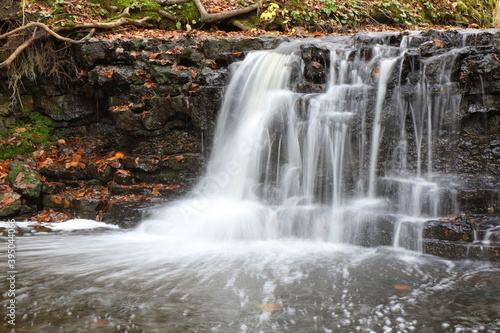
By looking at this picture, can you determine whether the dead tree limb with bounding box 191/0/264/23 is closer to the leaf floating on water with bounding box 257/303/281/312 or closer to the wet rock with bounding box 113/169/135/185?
the wet rock with bounding box 113/169/135/185

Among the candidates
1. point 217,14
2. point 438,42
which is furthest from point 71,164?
point 438,42

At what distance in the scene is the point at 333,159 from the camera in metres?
6.08

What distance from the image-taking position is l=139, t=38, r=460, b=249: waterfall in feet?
17.8

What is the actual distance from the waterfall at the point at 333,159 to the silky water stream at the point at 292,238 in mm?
21

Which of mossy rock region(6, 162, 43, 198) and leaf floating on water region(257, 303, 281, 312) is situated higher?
mossy rock region(6, 162, 43, 198)

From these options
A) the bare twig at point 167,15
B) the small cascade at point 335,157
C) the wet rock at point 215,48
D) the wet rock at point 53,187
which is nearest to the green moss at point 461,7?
the small cascade at point 335,157

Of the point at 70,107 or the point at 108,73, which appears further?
the point at 70,107

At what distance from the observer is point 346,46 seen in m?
7.42

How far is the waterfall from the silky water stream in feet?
0.07

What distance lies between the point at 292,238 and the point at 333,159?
1.48 m

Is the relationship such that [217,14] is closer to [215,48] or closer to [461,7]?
[215,48]

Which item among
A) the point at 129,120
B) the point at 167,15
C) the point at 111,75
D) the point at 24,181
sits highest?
the point at 167,15

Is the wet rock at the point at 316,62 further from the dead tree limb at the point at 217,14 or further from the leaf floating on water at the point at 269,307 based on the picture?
the leaf floating on water at the point at 269,307

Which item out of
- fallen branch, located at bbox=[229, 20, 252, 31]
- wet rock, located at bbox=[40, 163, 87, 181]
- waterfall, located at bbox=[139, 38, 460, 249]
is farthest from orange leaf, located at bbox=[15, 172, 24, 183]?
fallen branch, located at bbox=[229, 20, 252, 31]
